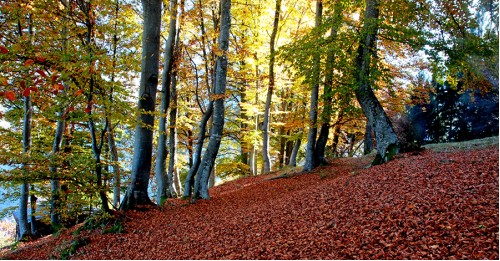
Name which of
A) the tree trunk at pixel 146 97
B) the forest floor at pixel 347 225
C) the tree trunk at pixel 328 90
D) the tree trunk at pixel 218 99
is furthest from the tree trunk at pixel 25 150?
the tree trunk at pixel 328 90

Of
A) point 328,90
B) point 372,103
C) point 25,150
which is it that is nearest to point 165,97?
point 25,150

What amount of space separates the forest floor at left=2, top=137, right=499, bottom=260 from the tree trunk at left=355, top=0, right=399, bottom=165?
1.43 meters

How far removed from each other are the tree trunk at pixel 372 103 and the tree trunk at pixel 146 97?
210 inches

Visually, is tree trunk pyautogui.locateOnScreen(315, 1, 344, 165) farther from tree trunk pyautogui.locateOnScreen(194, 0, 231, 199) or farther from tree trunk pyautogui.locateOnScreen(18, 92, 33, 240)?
tree trunk pyautogui.locateOnScreen(18, 92, 33, 240)

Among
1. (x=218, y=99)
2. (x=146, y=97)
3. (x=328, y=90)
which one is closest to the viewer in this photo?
(x=146, y=97)

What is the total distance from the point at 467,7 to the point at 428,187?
A: 212 inches

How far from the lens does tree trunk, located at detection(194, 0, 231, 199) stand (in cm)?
774

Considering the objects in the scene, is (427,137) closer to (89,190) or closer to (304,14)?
(304,14)

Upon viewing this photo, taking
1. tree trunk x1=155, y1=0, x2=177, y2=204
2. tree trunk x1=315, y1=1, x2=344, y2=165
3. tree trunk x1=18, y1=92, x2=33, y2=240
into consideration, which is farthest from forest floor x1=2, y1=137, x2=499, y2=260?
tree trunk x1=315, y1=1, x2=344, y2=165

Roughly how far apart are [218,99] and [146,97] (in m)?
1.88

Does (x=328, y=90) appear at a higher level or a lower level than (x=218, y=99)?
higher

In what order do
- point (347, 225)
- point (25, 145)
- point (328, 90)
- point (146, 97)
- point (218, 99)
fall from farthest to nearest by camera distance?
point (25, 145) → point (328, 90) → point (218, 99) → point (146, 97) → point (347, 225)

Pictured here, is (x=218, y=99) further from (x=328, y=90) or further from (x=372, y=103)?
(x=372, y=103)

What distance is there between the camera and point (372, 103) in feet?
27.2
